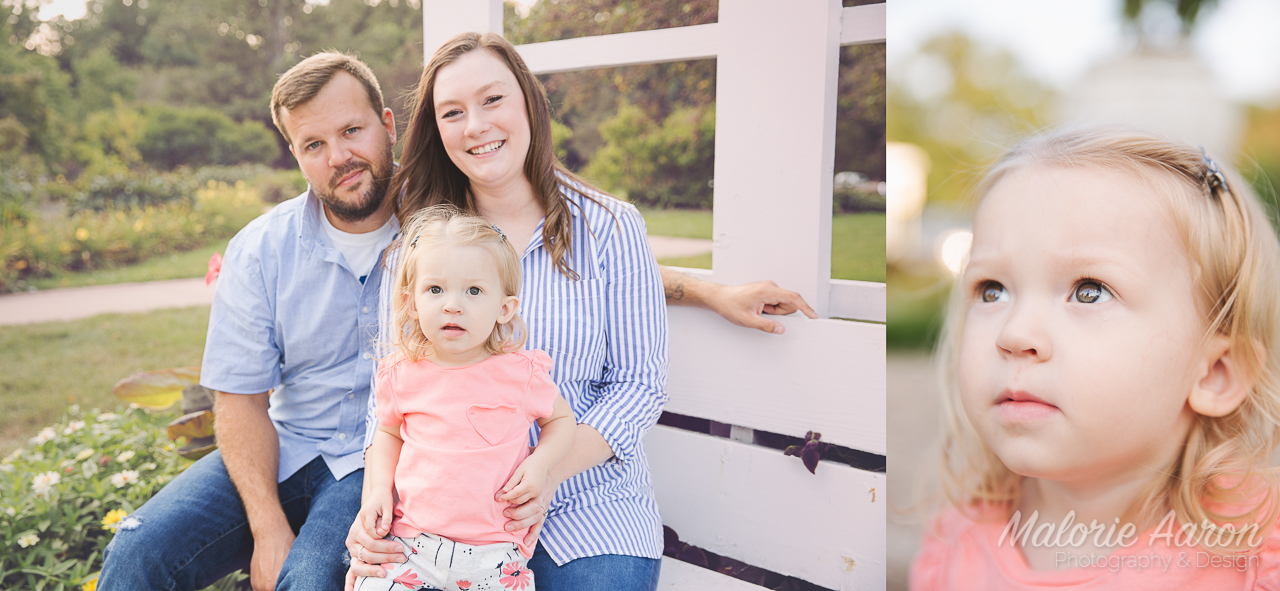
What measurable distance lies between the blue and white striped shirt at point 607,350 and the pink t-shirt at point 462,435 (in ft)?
0.60

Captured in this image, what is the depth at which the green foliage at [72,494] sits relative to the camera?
2.18 metres

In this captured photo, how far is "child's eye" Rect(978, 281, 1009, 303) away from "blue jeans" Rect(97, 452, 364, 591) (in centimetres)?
144

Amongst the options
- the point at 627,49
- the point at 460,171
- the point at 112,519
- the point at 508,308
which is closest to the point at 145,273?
the point at 112,519

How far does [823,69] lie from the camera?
1.58 metres

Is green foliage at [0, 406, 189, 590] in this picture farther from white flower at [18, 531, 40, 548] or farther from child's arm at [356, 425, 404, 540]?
child's arm at [356, 425, 404, 540]

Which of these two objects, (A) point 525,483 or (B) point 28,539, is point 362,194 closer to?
(A) point 525,483

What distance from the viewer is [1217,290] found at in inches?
25.2

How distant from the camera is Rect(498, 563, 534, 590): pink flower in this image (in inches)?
52.4

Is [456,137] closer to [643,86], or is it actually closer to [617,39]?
[617,39]

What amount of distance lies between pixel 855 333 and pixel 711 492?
629 mm

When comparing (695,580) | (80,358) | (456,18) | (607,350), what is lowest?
(80,358)

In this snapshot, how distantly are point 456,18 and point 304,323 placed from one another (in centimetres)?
105

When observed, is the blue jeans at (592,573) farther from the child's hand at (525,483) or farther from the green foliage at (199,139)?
the green foliage at (199,139)

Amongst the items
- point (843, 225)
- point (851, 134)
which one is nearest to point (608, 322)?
point (843, 225)
